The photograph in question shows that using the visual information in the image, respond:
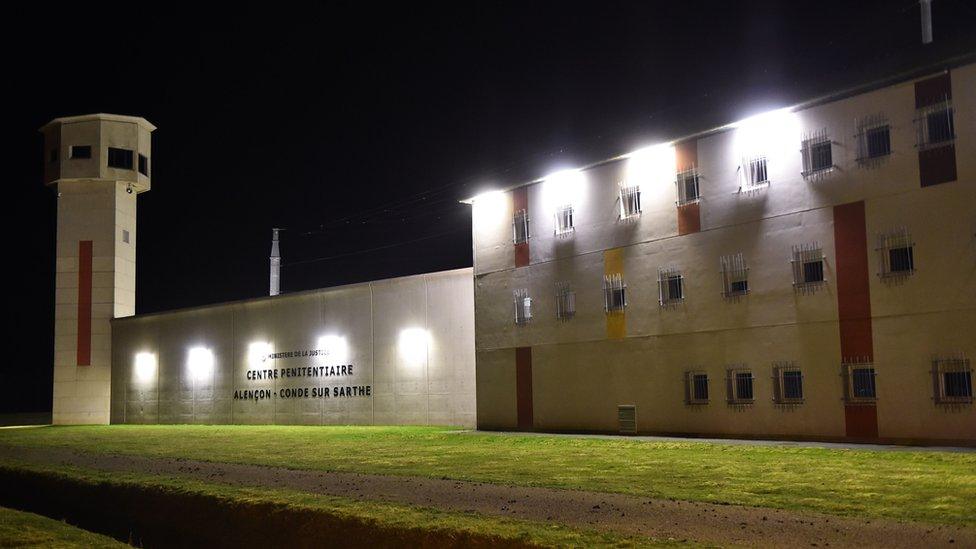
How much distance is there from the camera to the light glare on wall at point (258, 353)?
133ft

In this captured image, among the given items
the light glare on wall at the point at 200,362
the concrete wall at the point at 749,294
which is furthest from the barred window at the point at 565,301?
the light glare on wall at the point at 200,362

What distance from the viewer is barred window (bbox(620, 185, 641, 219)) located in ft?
84.9

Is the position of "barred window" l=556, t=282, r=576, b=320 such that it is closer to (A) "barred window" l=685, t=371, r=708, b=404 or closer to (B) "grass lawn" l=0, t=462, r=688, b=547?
(A) "barred window" l=685, t=371, r=708, b=404

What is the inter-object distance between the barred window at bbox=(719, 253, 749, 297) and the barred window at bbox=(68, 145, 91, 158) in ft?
121

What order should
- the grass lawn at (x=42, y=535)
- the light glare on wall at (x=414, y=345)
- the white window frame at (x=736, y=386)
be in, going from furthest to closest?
the light glare on wall at (x=414, y=345) < the white window frame at (x=736, y=386) < the grass lawn at (x=42, y=535)

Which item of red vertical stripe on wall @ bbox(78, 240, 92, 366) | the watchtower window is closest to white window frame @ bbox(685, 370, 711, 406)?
red vertical stripe on wall @ bbox(78, 240, 92, 366)

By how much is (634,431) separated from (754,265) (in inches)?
225

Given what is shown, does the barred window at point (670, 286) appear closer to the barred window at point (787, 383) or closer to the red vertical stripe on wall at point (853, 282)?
the barred window at point (787, 383)

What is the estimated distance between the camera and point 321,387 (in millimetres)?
37750

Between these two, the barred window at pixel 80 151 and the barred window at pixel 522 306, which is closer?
the barred window at pixel 522 306

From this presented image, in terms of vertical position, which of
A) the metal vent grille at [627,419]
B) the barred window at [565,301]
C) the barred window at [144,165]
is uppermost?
the barred window at [144,165]

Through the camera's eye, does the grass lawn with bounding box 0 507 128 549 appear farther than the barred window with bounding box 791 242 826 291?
No

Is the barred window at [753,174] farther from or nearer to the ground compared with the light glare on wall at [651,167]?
nearer to the ground

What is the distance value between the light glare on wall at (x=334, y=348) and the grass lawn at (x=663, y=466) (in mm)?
8891
